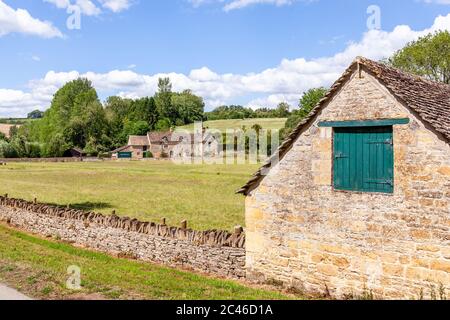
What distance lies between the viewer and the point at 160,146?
118312 mm

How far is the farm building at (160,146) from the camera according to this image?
10694 cm

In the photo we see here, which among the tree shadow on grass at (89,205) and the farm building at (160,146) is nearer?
the tree shadow on grass at (89,205)

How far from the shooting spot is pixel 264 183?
1272cm

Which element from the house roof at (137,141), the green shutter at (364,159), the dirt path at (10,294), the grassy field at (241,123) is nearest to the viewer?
the dirt path at (10,294)

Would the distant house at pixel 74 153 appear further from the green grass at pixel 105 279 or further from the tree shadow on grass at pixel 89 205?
the green grass at pixel 105 279

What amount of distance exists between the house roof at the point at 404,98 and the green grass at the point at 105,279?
3151 mm

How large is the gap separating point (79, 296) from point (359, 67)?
8.62 metres

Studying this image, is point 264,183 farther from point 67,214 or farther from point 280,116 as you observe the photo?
Answer: point 280,116

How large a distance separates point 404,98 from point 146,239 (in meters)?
9.67

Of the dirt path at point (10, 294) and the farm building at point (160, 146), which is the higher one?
the farm building at point (160, 146)

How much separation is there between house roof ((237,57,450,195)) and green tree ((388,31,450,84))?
123 feet

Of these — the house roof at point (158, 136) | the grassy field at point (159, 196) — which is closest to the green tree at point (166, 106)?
the house roof at point (158, 136)

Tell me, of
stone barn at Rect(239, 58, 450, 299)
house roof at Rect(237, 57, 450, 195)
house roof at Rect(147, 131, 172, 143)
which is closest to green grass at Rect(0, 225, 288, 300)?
stone barn at Rect(239, 58, 450, 299)
